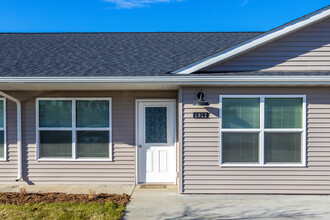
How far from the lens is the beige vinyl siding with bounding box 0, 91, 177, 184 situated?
20.5ft

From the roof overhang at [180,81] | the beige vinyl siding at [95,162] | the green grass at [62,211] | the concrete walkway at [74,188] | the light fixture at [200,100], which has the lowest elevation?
the concrete walkway at [74,188]

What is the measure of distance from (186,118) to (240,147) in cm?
132

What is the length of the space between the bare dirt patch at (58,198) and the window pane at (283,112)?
11.3ft

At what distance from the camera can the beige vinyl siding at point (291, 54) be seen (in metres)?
5.44

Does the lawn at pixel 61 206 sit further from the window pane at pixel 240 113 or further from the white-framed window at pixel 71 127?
the window pane at pixel 240 113

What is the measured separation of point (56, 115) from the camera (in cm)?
630

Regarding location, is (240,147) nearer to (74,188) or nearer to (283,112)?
(283,112)

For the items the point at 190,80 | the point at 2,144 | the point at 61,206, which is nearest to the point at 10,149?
the point at 2,144

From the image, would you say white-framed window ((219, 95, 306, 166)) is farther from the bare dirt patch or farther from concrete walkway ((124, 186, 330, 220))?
the bare dirt patch

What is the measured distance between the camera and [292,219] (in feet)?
13.6

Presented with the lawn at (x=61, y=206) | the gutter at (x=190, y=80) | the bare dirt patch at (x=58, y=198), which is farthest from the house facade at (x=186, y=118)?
the lawn at (x=61, y=206)

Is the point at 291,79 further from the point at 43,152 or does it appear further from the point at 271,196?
the point at 43,152

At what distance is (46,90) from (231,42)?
5453 millimetres

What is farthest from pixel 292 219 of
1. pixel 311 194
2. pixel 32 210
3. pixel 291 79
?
pixel 32 210
